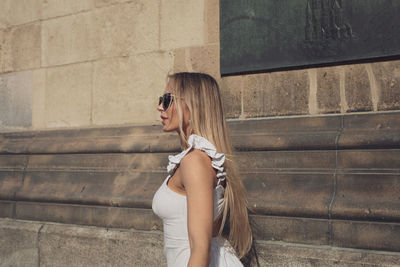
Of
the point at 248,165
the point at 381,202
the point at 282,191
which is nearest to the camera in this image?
the point at 381,202

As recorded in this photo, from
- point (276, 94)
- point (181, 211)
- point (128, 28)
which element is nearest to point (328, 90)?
point (276, 94)

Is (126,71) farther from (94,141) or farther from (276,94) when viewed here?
(276,94)

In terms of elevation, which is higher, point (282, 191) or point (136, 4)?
point (136, 4)

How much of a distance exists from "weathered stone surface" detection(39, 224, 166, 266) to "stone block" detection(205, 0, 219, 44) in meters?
1.89

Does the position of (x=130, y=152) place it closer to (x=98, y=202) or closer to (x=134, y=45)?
(x=98, y=202)

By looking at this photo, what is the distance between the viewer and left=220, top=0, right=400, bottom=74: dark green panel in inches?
150

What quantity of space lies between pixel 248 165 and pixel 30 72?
3235 millimetres

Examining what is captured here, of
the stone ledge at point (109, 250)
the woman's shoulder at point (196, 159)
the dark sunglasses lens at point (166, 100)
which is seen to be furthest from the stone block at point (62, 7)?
the woman's shoulder at point (196, 159)

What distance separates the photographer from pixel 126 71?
202 inches

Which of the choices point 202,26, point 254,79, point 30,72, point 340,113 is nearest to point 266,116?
point 254,79

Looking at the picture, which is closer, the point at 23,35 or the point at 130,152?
the point at 130,152

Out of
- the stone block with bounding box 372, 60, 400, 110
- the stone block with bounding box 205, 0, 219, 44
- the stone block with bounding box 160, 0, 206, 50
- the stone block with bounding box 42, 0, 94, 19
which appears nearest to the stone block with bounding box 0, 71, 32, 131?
the stone block with bounding box 42, 0, 94, 19

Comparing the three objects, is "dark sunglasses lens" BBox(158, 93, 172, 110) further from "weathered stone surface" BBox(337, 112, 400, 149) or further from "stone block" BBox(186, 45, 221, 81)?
"stone block" BBox(186, 45, 221, 81)

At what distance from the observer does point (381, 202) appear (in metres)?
3.33
